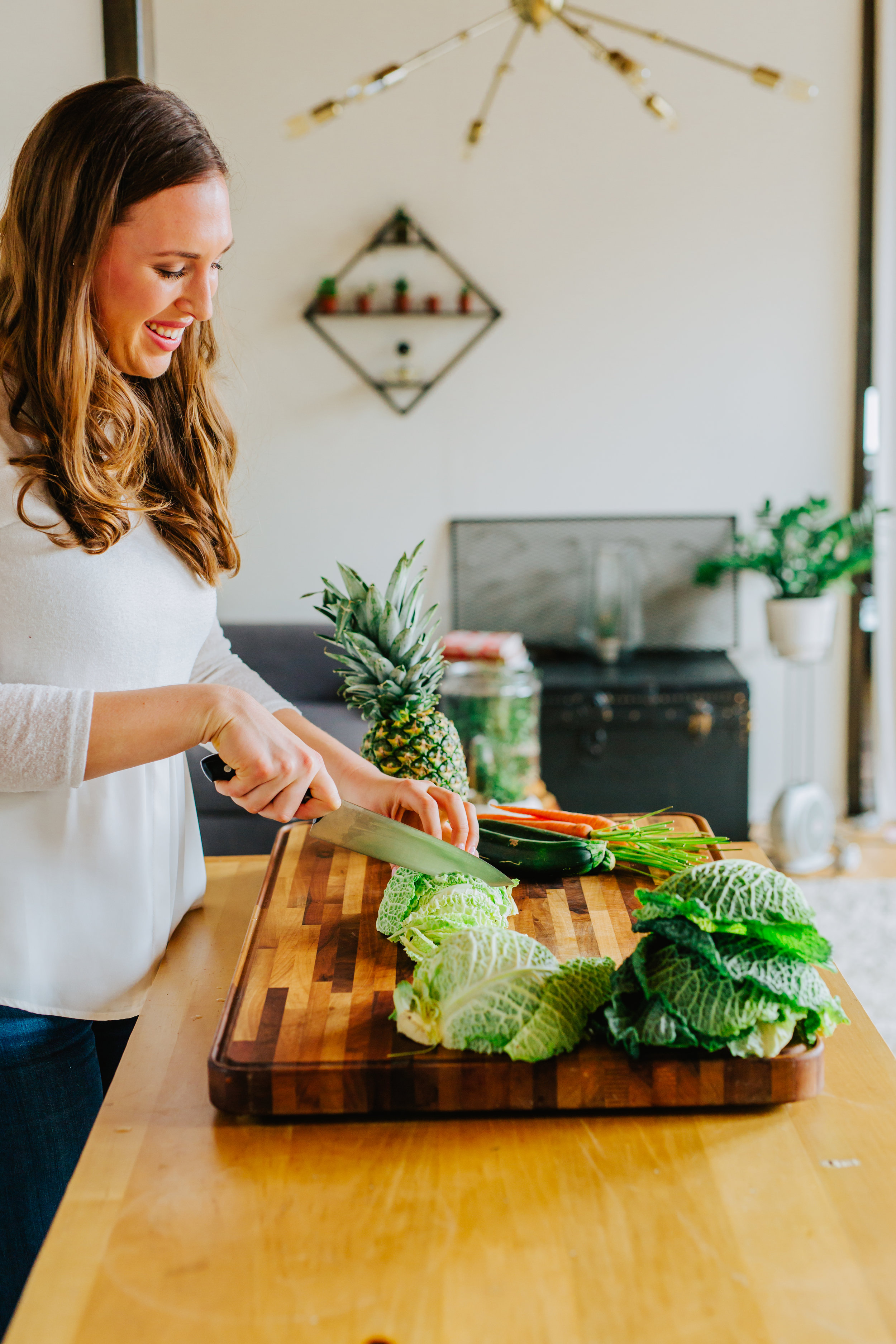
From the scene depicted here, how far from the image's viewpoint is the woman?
41.2 inches

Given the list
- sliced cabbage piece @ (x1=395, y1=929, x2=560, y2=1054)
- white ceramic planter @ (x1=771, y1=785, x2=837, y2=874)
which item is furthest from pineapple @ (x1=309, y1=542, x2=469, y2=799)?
white ceramic planter @ (x1=771, y1=785, x2=837, y2=874)

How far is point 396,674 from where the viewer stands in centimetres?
149

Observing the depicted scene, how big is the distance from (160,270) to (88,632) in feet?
1.29

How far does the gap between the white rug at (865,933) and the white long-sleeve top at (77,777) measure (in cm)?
194

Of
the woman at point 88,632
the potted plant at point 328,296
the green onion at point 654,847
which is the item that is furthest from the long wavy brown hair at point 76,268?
the potted plant at point 328,296

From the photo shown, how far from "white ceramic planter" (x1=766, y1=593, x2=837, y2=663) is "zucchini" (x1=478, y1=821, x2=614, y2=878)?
2658mm

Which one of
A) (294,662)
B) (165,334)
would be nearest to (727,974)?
(165,334)

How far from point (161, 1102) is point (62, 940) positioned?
0.29 m

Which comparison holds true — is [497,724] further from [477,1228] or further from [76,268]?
[477,1228]

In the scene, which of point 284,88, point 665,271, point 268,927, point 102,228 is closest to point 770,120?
point 665,271

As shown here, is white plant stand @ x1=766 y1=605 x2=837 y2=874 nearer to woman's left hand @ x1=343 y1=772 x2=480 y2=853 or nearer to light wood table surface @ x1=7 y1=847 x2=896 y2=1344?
woman's left hand @ x1=343 y1=772 x2=480 y2=853

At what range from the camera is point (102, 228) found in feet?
3.52

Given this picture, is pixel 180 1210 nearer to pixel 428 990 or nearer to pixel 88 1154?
pixel 88 1154

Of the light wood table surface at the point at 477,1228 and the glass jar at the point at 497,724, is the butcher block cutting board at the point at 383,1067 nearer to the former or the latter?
the light wood table surface at the point at 477,1228
